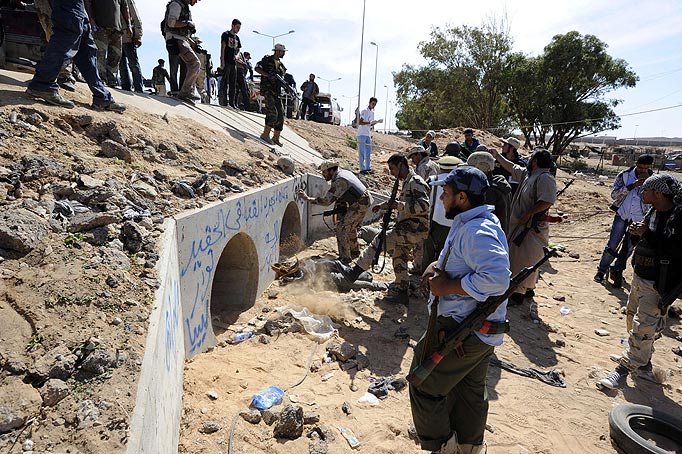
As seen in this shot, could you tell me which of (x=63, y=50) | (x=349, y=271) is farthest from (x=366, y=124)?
(x=63, y=50)

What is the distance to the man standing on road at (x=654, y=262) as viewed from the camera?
3.38 meters

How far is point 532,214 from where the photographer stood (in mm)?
4809

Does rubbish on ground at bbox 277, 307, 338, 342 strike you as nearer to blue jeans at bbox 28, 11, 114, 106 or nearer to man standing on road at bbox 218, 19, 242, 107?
blue jeans at bbox 28, 11, 114, 106

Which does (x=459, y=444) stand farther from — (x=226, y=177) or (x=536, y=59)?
(x=536, y=59)

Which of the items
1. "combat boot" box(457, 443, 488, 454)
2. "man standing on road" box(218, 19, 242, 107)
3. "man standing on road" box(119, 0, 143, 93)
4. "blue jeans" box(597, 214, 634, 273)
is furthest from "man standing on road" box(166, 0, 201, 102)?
"blue jeans" box(597, 214, 634, 273)

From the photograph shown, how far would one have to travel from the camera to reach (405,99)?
2900cm

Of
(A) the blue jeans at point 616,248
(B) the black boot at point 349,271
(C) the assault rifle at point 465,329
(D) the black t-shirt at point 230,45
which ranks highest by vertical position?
(D) the black t-shirt at point 230,45

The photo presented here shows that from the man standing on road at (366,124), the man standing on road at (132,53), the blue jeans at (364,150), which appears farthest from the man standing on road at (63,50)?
the blue jeans at (364,150)

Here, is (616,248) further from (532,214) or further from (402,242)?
(402,242)

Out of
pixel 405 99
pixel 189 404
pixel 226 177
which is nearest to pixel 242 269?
pixel 226 177

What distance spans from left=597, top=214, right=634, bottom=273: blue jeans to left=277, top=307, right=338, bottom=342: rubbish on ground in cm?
466

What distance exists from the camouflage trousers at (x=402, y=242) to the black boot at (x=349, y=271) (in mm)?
140

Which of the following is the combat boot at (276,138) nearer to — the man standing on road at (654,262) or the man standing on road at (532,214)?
the man standing on road at (532,214)

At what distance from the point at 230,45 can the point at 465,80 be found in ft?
65.2
